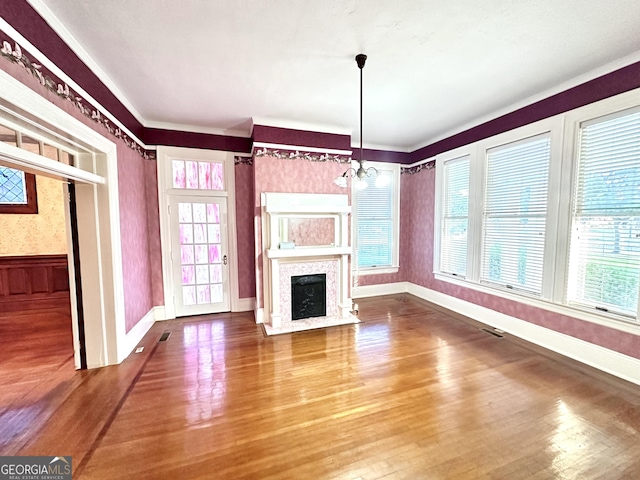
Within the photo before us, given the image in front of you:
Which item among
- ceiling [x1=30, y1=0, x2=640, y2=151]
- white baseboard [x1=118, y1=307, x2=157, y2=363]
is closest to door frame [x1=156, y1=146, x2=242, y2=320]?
white baseboard [x1=118, y1=307, x2=157, y2=363]

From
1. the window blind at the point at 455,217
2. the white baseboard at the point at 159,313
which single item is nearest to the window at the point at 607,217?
the window blind at the point at 455,217

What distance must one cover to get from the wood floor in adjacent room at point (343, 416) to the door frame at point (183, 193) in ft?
3.61

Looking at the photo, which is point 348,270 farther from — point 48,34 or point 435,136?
point 48,34

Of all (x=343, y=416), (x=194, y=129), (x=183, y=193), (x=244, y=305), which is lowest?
(x=343, y=416)

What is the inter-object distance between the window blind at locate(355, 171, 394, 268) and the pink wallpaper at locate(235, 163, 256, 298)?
200cm

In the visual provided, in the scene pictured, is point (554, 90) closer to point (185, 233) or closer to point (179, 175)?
point (179, 175)

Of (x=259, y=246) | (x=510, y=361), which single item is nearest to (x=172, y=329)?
(x=259, y=246)

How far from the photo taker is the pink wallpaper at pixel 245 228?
169 inches

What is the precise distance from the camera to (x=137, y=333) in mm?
3309

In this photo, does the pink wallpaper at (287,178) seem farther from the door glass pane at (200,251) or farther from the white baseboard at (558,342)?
the white baseboard at (558,342)

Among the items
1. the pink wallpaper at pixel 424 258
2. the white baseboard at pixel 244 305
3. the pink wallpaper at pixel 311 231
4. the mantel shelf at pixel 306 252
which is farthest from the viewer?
the white baseboard at pixel 244 305

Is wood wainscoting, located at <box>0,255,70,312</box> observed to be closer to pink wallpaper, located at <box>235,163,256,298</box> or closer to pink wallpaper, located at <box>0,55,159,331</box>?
pink wallpaper, located at <box>0,55,159,331</box>

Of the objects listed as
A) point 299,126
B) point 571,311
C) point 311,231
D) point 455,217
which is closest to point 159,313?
point 311,231

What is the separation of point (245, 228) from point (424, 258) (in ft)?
11.1
